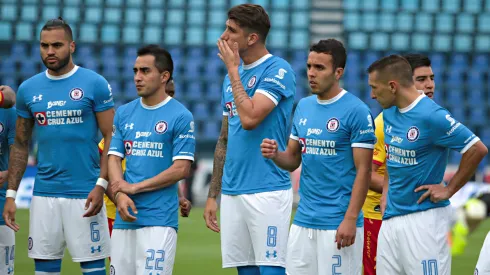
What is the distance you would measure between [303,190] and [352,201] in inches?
15.5

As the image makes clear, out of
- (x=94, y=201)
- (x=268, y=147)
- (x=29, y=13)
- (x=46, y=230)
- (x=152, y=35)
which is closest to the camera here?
(x=268, y=147)

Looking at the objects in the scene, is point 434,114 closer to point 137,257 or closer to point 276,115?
point 276,115

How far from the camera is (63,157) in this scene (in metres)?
5.85

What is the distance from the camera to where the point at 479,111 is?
21922 mm

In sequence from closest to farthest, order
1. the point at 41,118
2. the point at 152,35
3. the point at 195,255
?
the point at 41,118, the point at 195,255, the point at 152,35

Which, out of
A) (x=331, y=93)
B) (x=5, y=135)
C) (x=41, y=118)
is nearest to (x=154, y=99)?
(x=41, y=118)

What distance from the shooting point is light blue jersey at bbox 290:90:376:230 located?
197 inches

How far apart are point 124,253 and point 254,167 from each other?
1.01 m

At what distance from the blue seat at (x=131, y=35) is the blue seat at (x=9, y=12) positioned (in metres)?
3.13

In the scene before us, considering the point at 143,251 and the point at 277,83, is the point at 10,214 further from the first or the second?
the point at 277,83

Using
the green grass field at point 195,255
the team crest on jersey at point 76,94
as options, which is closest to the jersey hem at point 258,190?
the team crest on jersey at point 76,94

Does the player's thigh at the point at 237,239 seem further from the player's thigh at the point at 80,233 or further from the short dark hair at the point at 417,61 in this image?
the short dark hair at the point at 417,61

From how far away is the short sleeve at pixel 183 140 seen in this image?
532cm

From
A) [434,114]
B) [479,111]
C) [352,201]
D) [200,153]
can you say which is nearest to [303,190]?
[352,201]
